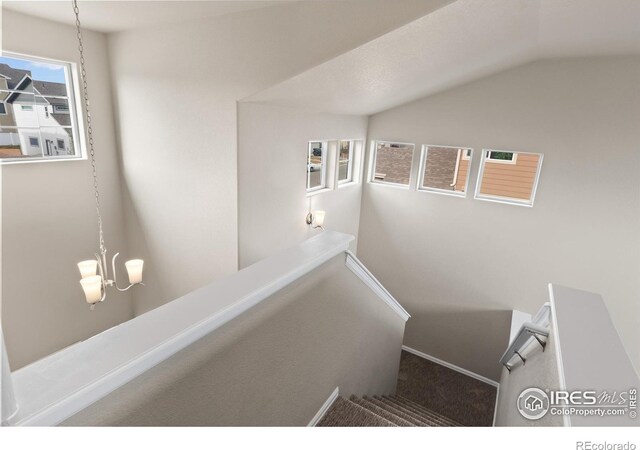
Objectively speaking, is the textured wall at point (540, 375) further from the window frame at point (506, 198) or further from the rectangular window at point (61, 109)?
the rectangular window at point (61, 109)

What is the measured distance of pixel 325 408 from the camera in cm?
211

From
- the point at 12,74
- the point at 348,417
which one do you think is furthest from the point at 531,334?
the point at 12,74

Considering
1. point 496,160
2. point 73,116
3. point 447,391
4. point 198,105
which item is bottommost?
point 447,391

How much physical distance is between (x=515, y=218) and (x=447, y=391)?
2.72m

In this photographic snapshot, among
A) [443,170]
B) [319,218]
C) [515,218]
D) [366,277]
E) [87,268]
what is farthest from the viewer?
[443,170]

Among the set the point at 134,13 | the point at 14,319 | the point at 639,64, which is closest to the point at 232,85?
the point at 134,13

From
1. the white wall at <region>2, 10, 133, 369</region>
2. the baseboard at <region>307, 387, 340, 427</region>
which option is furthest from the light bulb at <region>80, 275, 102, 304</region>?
the white wall at <region>2, 10, 133, 369</region>

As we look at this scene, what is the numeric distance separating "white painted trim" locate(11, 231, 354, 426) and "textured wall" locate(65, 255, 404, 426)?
43mm

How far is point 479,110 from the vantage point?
4.58 metres

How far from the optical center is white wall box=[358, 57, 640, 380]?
3963 millimetres

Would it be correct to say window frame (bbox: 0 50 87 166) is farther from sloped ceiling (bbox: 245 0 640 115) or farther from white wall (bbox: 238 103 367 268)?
sloped ceiling (bbox: 245 0 640 115)

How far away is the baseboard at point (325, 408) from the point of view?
2008 millimetres

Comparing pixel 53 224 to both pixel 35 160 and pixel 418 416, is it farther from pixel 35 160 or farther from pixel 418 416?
pixel 418 416

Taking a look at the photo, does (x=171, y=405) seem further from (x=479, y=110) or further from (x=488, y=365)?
(x=488, y=365)
